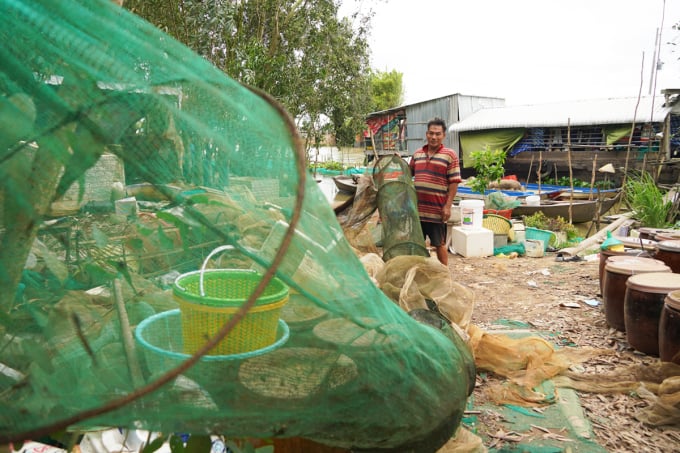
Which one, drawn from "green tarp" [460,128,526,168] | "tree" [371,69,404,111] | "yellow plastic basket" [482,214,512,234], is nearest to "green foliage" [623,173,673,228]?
"yellow plastic basket" [482,214,512,234]

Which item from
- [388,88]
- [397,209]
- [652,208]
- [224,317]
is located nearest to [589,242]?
[652,208]

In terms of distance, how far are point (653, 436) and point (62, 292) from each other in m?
3.13

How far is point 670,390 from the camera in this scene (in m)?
2.98

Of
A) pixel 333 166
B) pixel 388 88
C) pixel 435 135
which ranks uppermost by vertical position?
pixel 388 88

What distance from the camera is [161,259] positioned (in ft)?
4.21

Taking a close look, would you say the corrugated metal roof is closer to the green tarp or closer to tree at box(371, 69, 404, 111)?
the green tarp

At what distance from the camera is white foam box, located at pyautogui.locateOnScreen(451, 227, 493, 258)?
26.3 ft

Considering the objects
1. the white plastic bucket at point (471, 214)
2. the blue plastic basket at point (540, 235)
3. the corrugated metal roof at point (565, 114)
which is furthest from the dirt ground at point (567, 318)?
the corrugated metal roof at point (565, 114)

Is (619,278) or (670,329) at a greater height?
(619,278)

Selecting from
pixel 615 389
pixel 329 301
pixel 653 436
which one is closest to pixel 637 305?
pixel 615 389

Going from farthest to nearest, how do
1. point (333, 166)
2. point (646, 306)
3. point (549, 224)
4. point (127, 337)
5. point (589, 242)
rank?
point (333, 166)
point (549, 224)
point (589, 242)
point (646, 306)
point (127, 337)

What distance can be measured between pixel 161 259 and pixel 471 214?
732 cm

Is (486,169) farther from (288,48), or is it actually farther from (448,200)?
(448,200)

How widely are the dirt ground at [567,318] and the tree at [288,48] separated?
4401mm
